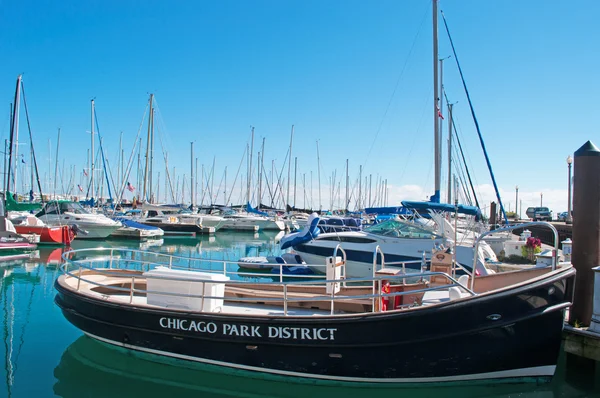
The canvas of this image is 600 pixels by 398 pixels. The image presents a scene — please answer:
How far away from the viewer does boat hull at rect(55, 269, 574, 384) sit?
18.7 ft

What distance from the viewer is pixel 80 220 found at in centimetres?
3120

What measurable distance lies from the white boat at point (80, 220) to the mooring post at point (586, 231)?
30.9 m

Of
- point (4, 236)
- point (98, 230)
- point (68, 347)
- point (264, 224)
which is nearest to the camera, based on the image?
point (68, 347)

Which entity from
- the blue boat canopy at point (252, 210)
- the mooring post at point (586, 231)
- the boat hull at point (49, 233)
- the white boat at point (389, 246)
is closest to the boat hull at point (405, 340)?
the mooring post at point (586, 231)

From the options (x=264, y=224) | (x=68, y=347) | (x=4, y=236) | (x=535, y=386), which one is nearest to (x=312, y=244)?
(x=68, y=347)

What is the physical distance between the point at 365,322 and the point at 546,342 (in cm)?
265

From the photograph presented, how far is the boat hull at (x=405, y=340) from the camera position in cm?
571

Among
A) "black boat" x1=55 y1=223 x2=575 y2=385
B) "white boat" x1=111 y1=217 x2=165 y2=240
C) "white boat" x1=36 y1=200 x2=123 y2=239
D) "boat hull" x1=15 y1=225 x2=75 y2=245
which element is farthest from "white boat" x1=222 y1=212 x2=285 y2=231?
"black boat" x1=55 y1=223 x2=575 y2=385

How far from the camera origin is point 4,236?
70.5ft

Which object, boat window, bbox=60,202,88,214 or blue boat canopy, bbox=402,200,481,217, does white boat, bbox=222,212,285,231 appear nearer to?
boat window, bbox=60,202,88,214

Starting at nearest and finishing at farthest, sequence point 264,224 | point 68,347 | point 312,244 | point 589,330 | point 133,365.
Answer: point 589,330
point 133,365
point 68,347
point 312,244
point 264,224

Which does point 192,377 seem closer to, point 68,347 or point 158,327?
point 158,327

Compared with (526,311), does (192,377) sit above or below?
below

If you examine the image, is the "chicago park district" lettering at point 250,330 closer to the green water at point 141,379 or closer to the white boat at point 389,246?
the green water at point 141,379
